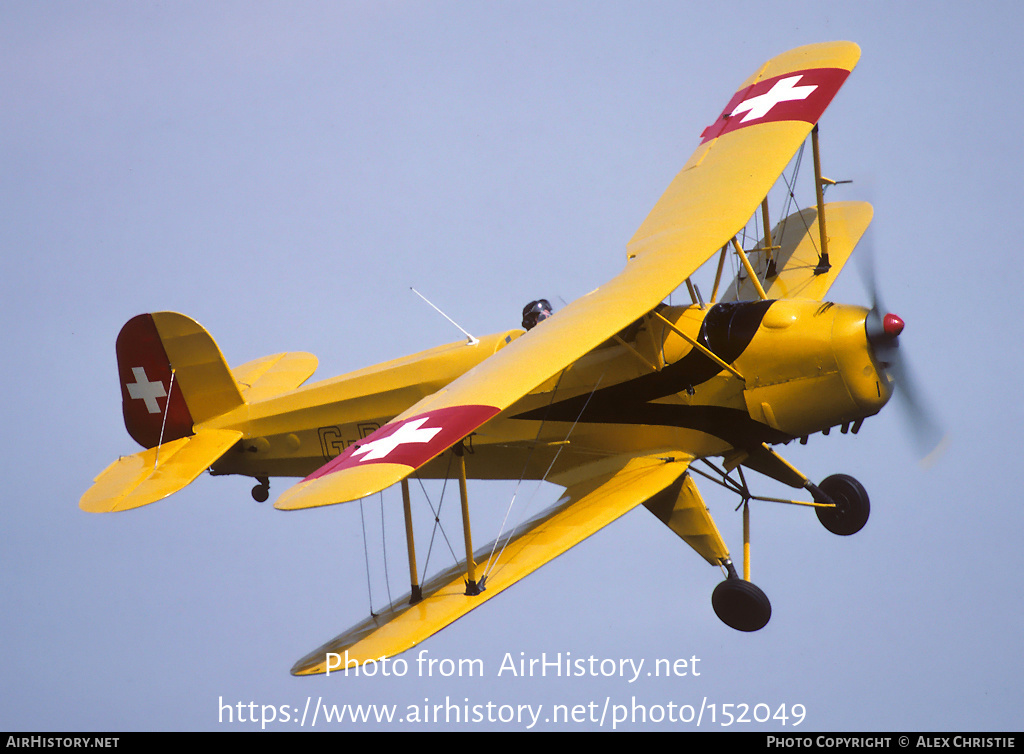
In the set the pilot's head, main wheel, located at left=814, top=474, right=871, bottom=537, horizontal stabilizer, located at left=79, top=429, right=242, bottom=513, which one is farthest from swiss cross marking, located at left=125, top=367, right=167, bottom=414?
main wheel, located at left=814, top=474, right=871, bottom=537

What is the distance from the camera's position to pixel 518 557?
10164 millimetres

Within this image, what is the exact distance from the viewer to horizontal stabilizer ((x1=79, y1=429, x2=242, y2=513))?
38.4ft

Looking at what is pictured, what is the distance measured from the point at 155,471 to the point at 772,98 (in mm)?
6583

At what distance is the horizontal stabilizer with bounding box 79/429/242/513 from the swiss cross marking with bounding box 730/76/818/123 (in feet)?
18.4

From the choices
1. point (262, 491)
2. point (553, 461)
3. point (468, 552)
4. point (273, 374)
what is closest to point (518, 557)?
point (468, 552)

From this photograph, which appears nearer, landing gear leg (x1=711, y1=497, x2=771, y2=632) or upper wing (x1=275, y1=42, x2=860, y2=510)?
upper wing (x1=275, y1=42, x2=860, y2=510)

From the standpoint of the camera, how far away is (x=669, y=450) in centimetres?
1088

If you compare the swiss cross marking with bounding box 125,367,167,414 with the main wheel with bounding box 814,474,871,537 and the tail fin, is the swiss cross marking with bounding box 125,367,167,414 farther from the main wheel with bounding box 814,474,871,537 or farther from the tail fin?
the main wheel with bounding box 814,474,871,537

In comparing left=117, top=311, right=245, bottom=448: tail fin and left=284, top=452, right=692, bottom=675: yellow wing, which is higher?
left=117, top=311, right=245, bottom=448: tail fin

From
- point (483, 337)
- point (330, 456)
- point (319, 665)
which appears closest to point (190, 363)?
point (330, 456)

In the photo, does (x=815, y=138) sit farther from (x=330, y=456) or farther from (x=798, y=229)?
(x=330, y=456)

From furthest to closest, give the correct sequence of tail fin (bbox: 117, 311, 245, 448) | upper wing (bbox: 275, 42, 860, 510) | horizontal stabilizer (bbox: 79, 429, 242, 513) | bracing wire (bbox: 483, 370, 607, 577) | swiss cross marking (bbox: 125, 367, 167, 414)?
swiss cross marking (bbox: 125, 367, 167, 414), tail fin (bbox: 117, 311, 245, 448), horizontal stabilizer (bbox: 79, 429, 242, 513), bracing wire (bbox: 483, 370, 607, 577), upper wing (bbox: 275, 42, 860, 510)

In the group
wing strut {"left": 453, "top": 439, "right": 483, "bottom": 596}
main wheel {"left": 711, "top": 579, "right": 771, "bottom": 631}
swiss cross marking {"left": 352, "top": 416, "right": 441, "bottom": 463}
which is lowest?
main wheel {"left": 711, "top": 579, "right": 771, "bottom": 631}

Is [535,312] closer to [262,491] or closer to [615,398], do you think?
[615,398]
